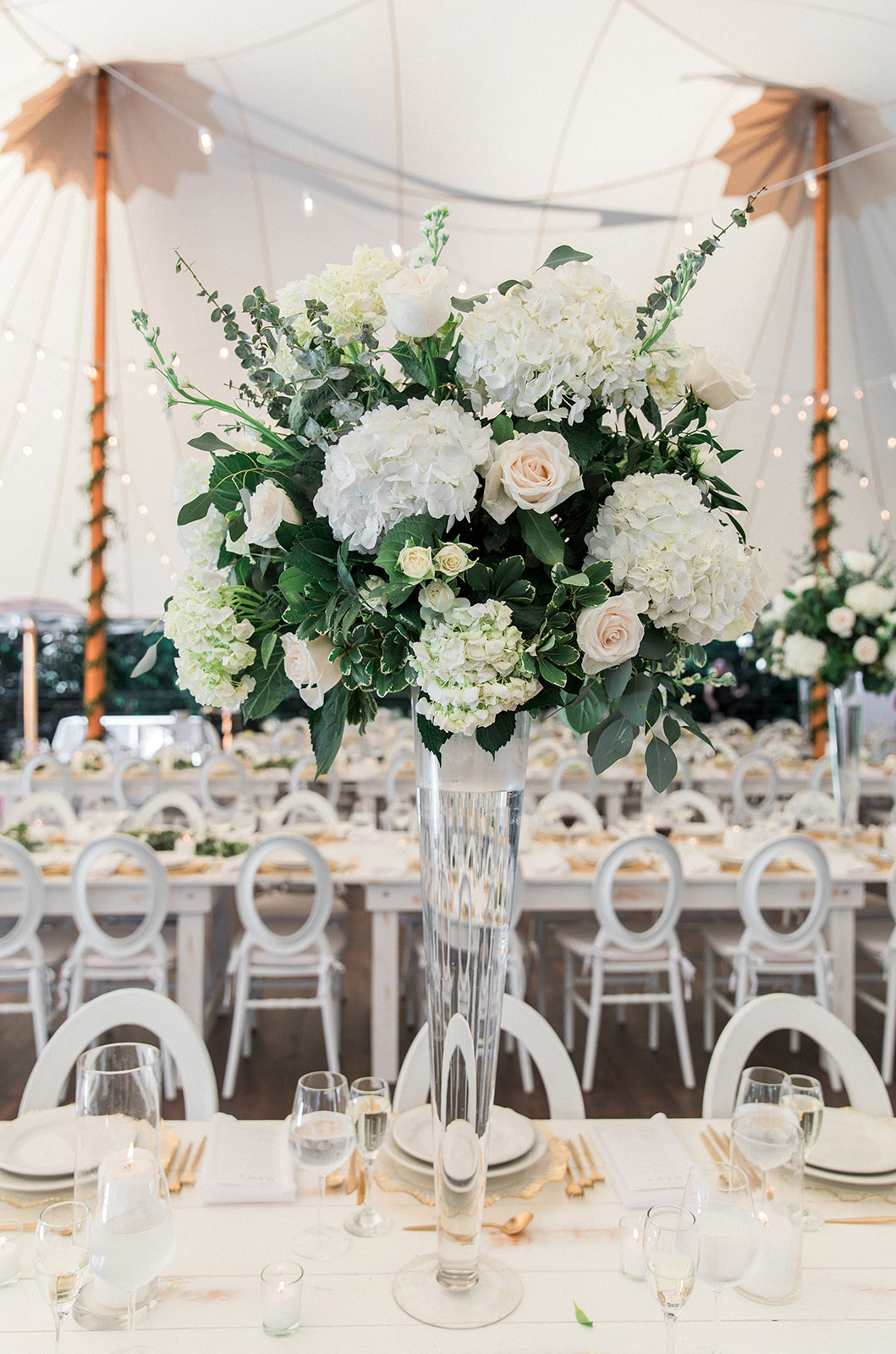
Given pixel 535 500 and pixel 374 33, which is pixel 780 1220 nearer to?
pixel 535 500

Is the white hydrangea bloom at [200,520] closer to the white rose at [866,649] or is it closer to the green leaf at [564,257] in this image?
the green leaf at [564,257]

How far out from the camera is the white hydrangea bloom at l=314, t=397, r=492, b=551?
1.11 m

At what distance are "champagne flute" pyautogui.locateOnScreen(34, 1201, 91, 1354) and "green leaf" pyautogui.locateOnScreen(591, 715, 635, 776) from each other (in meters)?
0.79

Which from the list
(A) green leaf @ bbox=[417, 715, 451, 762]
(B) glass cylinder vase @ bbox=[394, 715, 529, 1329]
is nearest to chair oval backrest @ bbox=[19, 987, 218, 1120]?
(B) glass cylinder vase @ bbox=[394, 715, 529, 1329]

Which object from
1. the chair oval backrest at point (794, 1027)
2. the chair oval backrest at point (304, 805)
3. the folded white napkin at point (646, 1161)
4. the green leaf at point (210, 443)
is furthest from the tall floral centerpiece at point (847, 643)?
the green leaf at point (210, 443)

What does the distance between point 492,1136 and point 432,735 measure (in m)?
0.88

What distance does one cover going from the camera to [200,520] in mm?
1343

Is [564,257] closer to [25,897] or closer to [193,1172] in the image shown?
[193,1172]

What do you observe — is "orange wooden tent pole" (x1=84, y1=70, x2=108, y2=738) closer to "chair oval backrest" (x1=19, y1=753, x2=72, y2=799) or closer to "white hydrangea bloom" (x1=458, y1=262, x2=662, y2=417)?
"chair oval backrest" (x1=19, y1=753, x2=72, y2=799)

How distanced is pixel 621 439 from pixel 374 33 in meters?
8.01

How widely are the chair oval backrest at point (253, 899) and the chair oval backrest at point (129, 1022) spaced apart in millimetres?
1842

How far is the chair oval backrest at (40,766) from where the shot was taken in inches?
286

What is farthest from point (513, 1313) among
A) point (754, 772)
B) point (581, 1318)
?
point (754, 772)

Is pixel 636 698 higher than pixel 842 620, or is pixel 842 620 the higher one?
pixel 842 620
